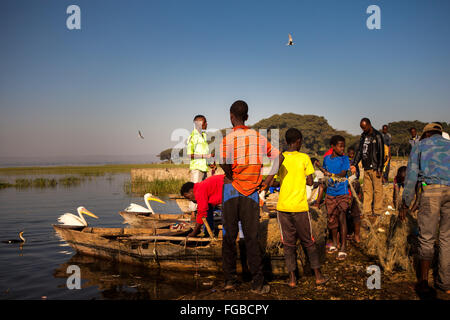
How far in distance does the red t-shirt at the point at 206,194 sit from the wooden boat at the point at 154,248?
0.62 metres

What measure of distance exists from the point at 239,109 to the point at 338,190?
3270 mm

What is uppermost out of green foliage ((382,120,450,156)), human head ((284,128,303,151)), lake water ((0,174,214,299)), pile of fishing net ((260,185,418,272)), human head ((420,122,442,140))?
green foliage ((382,120,450,156))

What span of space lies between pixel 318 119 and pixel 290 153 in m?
80.0

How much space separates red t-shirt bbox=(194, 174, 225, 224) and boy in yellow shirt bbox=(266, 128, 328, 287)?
5.58ft

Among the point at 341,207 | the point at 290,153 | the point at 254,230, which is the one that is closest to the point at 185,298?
the point at 254,230

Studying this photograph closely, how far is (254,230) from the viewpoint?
4445 mm

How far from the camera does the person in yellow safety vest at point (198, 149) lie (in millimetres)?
8078

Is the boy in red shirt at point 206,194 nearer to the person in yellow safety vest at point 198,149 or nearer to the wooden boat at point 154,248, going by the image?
the wooden boat at point 154,248

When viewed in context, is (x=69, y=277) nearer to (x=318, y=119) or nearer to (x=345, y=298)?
(x=345, y=298)

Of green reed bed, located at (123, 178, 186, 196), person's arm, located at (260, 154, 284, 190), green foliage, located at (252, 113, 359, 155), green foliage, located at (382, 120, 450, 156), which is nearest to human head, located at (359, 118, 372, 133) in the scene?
person's arm, located at (260, 154, 284, 190)

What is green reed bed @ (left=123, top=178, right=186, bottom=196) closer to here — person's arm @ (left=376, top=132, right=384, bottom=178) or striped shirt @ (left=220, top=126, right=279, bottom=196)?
person's arm @ (left=376, top=132, right=384, bottom=178)

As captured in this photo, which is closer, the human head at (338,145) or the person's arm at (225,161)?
the person's arm at (225,161)

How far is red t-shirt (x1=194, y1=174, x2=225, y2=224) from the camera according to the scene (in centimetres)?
611

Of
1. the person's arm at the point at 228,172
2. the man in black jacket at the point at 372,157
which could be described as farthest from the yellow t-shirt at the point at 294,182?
the man in black jacket at the point at 372,157
